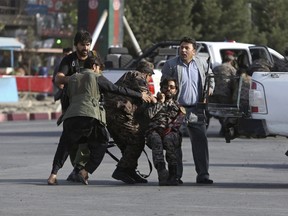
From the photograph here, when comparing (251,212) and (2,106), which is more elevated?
(251,212)

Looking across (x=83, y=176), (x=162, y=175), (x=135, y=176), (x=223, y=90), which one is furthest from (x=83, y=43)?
(x=223, y=90)

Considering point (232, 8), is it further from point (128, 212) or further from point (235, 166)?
point (128, 212)

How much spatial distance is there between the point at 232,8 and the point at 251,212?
138 feet

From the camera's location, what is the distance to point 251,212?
37.2 ft

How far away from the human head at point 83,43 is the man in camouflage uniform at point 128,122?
1.87 feet

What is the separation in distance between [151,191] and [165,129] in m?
1.07

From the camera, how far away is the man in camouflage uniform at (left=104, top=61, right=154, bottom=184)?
14.4 metres

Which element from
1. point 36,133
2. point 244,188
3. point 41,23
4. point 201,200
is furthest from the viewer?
point 41,23

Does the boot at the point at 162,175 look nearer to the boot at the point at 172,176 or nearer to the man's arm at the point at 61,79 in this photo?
the boot at the point at 172,176

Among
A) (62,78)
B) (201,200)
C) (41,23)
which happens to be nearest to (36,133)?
(62,78)

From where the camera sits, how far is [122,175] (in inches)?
571

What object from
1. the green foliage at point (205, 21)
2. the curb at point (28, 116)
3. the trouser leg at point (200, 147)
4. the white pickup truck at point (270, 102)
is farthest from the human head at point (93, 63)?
the green foliage at point (205, 21)

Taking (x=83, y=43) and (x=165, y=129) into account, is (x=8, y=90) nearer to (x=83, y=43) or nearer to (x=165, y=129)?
(x=83, y=43)

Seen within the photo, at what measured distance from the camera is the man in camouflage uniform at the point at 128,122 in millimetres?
14414
